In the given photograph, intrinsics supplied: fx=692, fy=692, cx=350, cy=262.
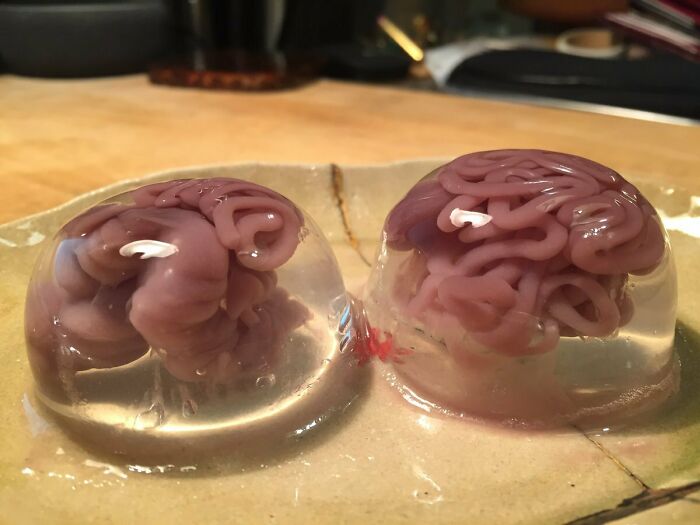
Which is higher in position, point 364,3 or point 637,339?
point 637,339

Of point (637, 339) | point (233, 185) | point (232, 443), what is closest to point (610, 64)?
point (637, 339)

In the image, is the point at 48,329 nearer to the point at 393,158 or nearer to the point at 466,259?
the point at 466,259

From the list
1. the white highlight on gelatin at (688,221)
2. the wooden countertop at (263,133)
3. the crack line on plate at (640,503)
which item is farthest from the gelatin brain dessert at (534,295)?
the wooden countertop at (263,133)

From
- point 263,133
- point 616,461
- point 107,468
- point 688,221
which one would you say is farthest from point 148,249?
point 263,133

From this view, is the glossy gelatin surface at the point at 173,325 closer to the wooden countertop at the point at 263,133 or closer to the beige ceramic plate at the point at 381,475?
the beige ceramic plate at the point at 381,475

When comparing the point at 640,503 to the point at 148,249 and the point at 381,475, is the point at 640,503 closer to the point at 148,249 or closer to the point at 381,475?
the point at 381,475
